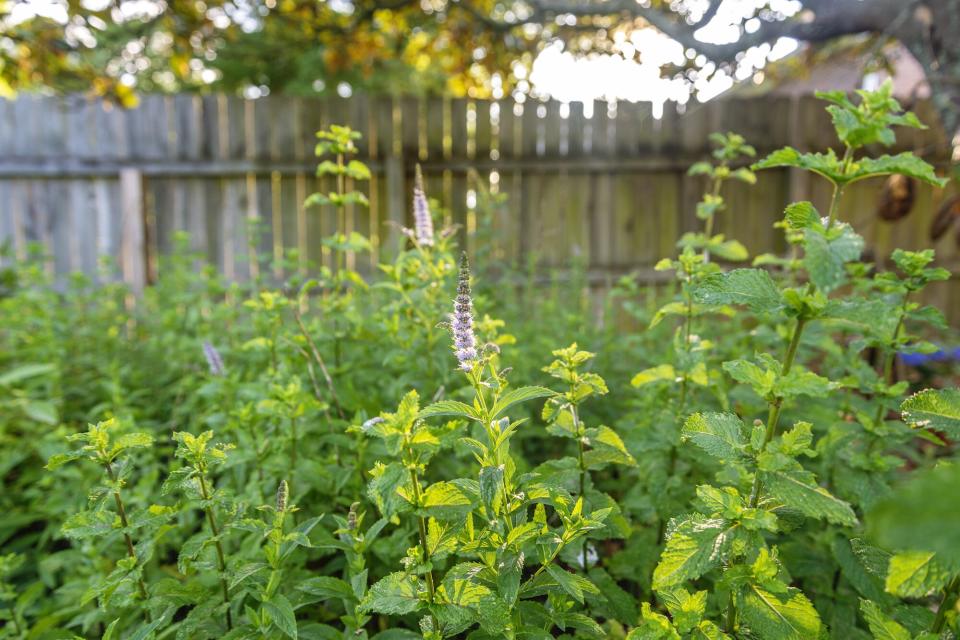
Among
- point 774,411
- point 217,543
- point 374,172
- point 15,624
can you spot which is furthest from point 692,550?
point 374,172

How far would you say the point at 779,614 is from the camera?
1087mm

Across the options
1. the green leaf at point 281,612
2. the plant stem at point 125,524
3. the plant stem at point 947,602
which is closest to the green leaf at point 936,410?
the plant stem at point 947,602

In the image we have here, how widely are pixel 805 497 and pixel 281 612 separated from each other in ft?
3.30

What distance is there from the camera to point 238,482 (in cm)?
202

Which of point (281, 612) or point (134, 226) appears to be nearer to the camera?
point (281, 612)

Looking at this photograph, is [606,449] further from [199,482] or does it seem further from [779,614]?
[199,482]

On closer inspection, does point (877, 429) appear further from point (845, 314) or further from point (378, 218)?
point (378, 218)

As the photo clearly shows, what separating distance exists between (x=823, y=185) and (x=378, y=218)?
15.1ft

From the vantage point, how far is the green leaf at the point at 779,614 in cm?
107

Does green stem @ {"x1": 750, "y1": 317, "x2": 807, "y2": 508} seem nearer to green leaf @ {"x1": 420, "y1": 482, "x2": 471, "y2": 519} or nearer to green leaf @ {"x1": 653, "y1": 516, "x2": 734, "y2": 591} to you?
green leaf @ {"x1": 653, "y1": 516, "x2": 734, "y2": 591}

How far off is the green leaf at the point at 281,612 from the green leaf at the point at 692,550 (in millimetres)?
702

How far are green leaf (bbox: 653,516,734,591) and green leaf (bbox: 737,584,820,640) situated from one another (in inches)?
4.4

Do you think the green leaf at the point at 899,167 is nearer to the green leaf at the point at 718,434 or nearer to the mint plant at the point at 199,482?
the green leaf at the point at 718,434

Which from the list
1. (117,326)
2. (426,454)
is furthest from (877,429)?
(117,326)
